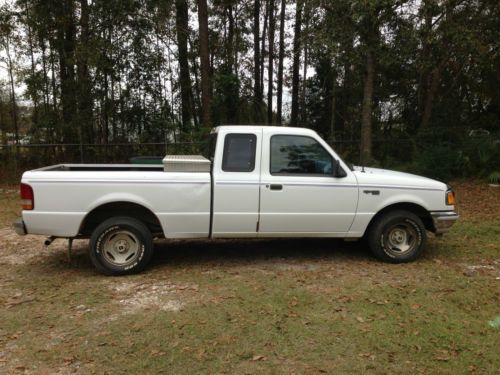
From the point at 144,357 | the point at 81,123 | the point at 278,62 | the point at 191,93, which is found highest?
the point at 278,62

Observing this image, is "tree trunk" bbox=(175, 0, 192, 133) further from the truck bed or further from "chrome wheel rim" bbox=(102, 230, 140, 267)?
"chrome wheel rim" bbox=(102, 230, 140, 267)

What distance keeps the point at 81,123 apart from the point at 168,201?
Result: 11.7 m

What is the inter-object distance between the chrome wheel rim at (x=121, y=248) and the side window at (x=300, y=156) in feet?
6.95

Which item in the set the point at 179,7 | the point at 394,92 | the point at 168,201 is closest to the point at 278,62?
the point at 394,92

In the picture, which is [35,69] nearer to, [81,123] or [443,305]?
[81,123]

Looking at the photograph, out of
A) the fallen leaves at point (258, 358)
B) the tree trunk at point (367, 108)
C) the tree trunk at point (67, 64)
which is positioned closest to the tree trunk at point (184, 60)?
the tree trunk at point (67, 64)

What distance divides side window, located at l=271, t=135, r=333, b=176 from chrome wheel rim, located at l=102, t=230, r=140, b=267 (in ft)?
6.95

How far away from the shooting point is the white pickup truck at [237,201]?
17.5 feet

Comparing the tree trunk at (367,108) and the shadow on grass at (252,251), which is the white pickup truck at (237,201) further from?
the tree trunk at (367,108)

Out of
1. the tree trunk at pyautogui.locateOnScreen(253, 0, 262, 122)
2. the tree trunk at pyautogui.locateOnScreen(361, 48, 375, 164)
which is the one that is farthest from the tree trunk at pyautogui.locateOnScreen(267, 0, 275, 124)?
the tree trunk at pyautogui.locateOnScreen(361, 48, 375, 164)

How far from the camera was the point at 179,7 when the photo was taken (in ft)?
53.5

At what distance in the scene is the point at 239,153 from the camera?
572cm

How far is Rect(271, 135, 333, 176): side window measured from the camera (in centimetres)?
577

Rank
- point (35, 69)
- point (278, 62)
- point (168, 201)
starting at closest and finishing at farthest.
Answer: point (168, 201)
point (35, 69)
point (278, 62)
